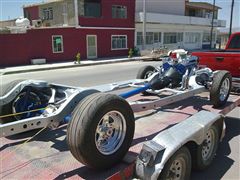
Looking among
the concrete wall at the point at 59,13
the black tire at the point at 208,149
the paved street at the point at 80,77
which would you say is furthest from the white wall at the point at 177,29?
the black tire at the point at 208,149

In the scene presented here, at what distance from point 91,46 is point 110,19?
12.1 ft

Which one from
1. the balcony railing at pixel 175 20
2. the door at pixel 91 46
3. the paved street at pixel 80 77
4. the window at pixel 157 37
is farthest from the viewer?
the window at pixel 157 37

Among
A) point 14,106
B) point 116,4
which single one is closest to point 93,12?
point 116,4

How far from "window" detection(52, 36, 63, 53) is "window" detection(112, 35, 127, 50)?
6.45 meters

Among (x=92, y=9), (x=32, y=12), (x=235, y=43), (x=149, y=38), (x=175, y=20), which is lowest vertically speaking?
(x=149, y=38)

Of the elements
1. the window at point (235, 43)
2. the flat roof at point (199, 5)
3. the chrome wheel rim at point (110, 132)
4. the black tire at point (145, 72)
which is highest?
the flat roof at point (199, 5)

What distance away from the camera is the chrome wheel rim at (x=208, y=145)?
3.72m

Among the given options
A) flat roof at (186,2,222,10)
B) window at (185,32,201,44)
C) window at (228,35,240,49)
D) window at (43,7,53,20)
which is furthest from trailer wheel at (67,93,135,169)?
flat roof at (186,2,222,10)

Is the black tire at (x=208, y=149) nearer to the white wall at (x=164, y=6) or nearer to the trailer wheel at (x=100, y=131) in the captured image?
the trailer wheel at (x=100, y=131)

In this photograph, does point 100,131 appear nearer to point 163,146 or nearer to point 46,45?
point 163,146

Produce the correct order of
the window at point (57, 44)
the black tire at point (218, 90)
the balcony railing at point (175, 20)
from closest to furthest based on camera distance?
the black tire at point (218, 90) → the window at point (57, 44) → the balcony railing at point (175, 20)

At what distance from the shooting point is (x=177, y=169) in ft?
10.2

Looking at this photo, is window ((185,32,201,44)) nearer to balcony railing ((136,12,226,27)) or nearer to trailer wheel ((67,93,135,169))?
balcony railing ((136,12,226,27))

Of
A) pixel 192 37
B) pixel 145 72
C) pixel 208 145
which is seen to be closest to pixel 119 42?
pixel 192 37
